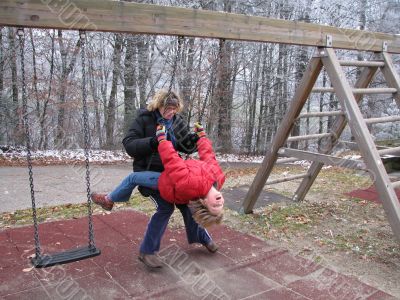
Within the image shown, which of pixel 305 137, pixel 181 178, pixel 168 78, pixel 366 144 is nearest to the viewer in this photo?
pixel 181 178

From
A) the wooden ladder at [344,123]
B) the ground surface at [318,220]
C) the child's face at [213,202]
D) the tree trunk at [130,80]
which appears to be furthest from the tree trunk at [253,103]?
the child's face at [213,202]

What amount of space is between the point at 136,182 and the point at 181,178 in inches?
18.5

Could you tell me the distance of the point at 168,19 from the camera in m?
3.09

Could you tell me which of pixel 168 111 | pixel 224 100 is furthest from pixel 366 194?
pixel 224 100

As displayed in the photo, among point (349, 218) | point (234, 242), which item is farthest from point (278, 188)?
point (234, 242)

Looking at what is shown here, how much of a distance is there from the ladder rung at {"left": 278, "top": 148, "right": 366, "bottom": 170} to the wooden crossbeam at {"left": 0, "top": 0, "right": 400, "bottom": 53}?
1126mm

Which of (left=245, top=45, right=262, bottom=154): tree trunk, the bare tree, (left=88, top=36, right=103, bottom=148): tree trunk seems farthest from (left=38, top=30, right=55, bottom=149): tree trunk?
(left=245, top=45, right=262, bottom=154): tree trunk

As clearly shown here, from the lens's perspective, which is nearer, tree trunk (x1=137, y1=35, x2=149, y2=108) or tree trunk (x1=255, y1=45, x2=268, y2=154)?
tree trunk (x1=137, y1=35, x2=149, y2=108)

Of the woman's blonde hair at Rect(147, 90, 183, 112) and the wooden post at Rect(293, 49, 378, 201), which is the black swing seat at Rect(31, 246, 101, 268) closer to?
the woman's blonde hair at Rect(147, 90, 183, 112)

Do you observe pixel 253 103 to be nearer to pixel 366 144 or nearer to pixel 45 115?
pixel 45 115

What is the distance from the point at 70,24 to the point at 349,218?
3.82 metres

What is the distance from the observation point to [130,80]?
12992 millimetres

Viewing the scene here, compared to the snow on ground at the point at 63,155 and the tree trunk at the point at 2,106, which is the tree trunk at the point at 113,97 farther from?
the tree trunk at the point at 2,106

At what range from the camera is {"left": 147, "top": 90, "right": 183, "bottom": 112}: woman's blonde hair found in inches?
121
